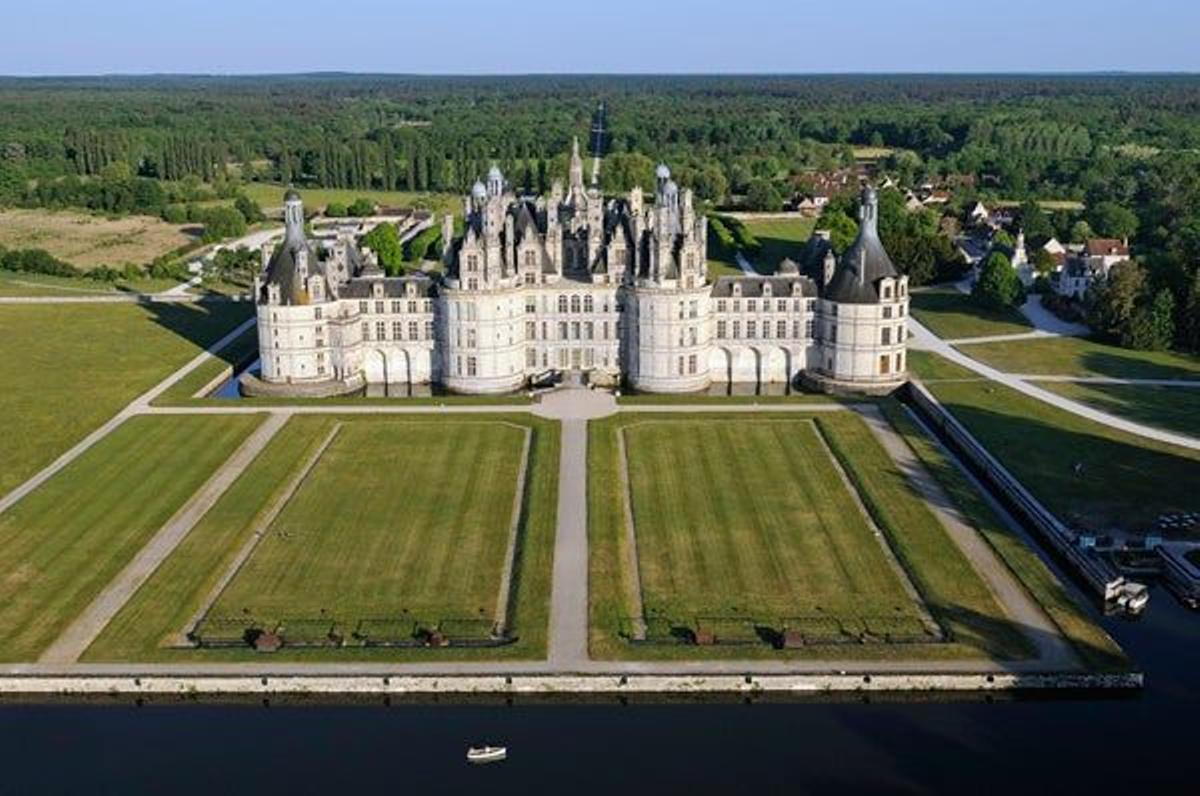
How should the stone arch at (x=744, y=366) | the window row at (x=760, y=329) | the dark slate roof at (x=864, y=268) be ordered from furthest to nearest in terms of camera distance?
1. the stone arch at (x=744, y=366)
2. the window row at (x=760, y=329)
3. the dark slate roof at (x=864, y=268)

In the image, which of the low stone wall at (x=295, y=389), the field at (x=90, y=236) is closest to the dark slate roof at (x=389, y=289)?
the low stone wall at (x=295, y=389)

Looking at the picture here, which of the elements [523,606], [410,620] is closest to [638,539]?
[523,606]

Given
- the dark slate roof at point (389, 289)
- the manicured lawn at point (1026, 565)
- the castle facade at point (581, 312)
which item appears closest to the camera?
the manicured lawn at point (1026, 565)

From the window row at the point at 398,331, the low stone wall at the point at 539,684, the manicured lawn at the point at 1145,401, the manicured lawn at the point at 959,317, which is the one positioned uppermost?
the window row at the point at 398,331

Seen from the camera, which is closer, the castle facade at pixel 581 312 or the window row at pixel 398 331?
the castle facade at pixel 581 312

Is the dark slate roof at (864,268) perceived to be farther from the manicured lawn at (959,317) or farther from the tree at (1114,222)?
the tree at (1114,222)

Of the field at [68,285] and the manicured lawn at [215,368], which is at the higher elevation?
the field at [68,285]

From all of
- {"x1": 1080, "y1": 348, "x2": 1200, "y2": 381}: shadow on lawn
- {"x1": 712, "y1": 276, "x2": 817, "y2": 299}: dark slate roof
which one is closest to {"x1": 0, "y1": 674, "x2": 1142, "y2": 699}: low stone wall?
{"x1": 712, "y1": 276, "x2": 817, "y2": 299}: dark slate roof

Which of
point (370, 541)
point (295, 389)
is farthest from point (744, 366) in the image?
point (370, 541)
